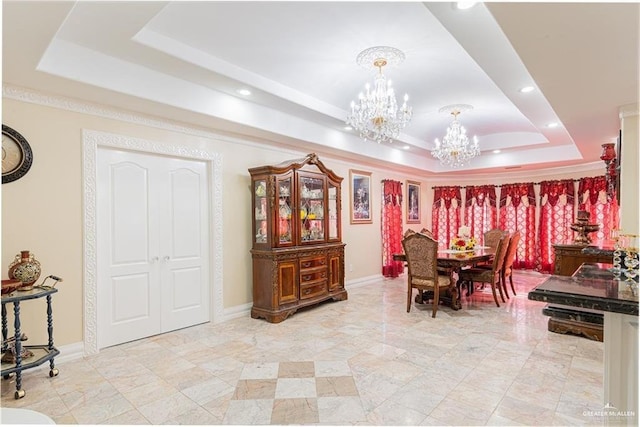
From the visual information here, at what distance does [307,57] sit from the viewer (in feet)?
10.7

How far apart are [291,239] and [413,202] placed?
14.6 feet

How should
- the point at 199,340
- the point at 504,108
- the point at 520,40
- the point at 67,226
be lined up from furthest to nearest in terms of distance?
the point at 504,108, the point at 199,340, the point at 67,226, the point at 520,40

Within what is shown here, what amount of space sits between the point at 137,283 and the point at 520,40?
3.93 meters

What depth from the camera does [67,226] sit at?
3.20 m

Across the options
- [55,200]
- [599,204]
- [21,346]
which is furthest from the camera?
[599,204]

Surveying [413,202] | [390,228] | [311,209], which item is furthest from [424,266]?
[413,202]

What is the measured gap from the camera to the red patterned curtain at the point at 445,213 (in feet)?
27.6

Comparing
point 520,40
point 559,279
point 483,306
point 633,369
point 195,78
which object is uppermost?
point 195,78

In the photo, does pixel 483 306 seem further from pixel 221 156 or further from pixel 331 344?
pixel 221 156

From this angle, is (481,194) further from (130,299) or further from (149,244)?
(130,299)

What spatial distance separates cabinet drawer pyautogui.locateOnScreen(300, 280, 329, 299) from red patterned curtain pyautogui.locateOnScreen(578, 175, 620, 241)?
534cm

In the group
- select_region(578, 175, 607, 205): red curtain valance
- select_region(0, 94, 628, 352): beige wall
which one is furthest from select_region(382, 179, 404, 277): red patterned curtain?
select_region(0, 94, 628, 352): beige wall

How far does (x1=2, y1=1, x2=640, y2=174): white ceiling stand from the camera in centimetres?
206

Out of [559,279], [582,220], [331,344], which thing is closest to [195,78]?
[331,344]
